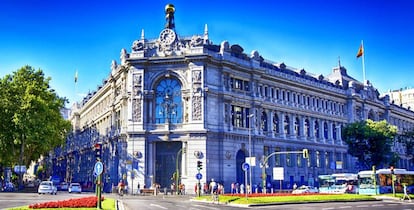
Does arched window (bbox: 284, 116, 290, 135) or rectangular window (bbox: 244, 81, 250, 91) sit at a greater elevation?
rectangular window (bbox: 244, 81, 250, 91)

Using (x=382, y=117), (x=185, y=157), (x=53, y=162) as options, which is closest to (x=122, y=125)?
(x=185, y=157)

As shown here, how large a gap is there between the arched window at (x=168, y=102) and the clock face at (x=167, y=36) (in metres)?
4.88

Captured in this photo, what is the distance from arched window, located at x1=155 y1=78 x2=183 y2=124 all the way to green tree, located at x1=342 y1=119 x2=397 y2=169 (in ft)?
85.9

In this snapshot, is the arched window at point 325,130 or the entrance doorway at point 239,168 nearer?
the entrance doorway at point 239,168

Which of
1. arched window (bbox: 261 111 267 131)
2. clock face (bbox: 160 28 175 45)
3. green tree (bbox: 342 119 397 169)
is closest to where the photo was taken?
clock face (bbox: 160 28 175 45)

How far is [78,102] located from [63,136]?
122 feet

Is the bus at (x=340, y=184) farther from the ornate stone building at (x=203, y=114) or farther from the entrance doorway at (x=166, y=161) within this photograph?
the entrance doorway at (x=166, y=161)

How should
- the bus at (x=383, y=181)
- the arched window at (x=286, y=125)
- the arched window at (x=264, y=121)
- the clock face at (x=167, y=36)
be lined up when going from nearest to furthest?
the bus at (x=383, y=181)
the clock face at (x=167, y=36)
the arched window at (x=264, y=121)
the arched window at (x=286, y=125)

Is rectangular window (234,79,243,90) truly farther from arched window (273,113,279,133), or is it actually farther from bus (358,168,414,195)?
bus (358,168,414,195)

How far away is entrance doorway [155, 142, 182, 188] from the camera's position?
54812mm

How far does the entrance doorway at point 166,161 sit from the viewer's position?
5481 cm

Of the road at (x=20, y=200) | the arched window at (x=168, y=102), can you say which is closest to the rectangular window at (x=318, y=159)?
the arched window at (x=168, y=102)

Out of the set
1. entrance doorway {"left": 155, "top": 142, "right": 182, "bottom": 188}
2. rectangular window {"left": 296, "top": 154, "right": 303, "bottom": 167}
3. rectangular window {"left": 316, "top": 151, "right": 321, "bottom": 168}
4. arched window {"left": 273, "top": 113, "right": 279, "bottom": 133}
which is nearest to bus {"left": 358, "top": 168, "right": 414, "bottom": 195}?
rectangular window {"left": 296, "top": 154, "right": 303, "bottom": 167}

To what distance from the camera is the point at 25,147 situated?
63875mm
